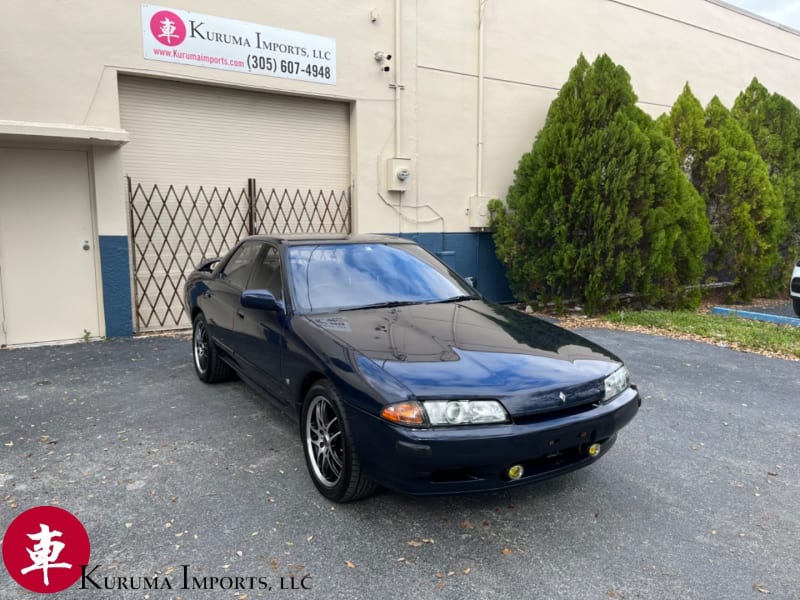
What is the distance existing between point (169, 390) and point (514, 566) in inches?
145

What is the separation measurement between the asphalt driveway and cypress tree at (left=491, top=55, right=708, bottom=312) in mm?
4022

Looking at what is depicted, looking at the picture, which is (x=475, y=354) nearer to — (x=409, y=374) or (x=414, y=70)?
(x=409, y=374)

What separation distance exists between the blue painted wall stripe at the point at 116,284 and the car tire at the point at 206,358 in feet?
7.15

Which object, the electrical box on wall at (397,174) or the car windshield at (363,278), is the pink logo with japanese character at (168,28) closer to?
the electrical box on wall at (397,174)

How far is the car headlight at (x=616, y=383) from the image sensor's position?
306 cm

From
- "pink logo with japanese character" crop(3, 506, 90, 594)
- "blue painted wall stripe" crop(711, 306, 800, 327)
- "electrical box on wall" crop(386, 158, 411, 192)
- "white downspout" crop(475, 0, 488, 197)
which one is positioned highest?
"white downspout" crop(475, 0, 488, 197)

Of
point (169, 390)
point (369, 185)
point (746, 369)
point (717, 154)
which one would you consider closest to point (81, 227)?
point (169, 390)

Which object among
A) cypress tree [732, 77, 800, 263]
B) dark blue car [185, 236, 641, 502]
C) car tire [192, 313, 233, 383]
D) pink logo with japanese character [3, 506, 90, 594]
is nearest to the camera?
pink logo with japanese character [3, 506, 90, 594]

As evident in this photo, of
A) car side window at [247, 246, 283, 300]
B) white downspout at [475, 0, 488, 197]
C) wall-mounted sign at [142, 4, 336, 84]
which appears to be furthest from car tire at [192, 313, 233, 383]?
white downspout at [475, 0, 488, 197]

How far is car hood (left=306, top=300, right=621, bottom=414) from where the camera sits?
8.83ft

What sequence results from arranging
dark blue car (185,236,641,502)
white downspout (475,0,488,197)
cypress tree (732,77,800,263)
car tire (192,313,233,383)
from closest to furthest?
1. dark blue car (185,236,641,502)
2. car tire (192,313,233,383)
3. white downspout (475,0,488,197)
4. cypress tree (732,77,800,263)

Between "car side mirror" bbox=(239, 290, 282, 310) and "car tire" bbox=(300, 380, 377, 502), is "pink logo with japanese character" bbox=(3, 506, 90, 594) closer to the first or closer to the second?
"car tire" bbox=(300, 380, 377, 502)

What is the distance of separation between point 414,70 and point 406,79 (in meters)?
0.23

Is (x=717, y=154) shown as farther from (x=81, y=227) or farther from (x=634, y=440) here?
(x=81, y=227)
